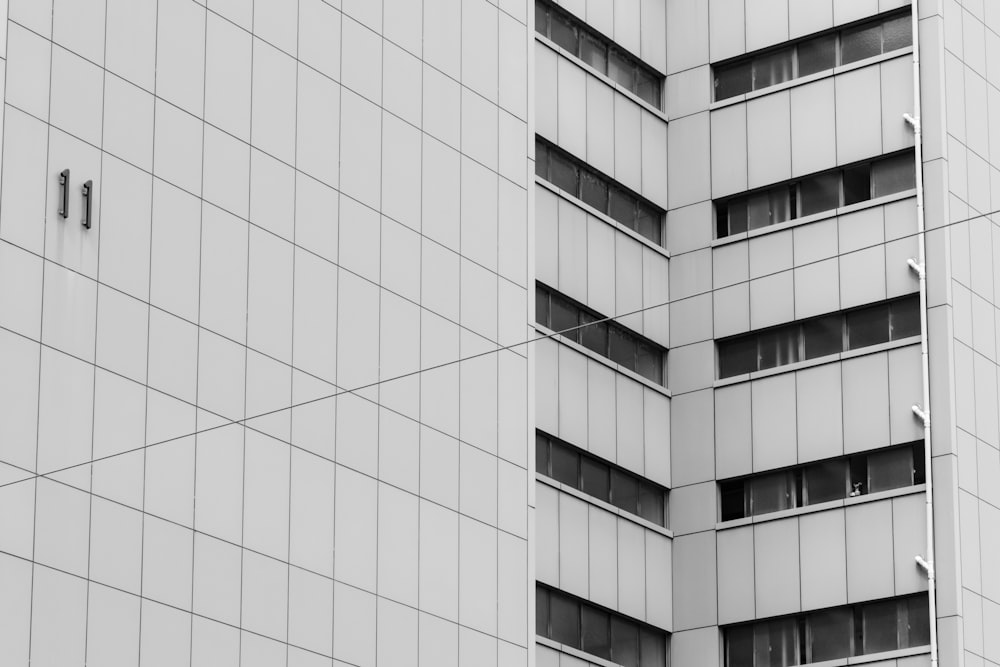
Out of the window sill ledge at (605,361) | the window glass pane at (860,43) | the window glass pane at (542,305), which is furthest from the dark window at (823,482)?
the window glass pane at (860,43)

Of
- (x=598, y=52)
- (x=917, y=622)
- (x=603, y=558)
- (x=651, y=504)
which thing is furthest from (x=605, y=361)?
(x=917, y=622)

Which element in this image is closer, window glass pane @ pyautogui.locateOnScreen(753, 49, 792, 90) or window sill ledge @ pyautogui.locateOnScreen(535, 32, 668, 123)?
window sill ledge @ pyautogui.locateOnScreen(535, 32, 668, 123)

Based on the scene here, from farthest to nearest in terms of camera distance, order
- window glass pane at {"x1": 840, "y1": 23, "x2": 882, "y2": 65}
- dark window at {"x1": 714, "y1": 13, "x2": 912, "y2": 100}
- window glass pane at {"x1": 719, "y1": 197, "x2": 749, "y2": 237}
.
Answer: window glass pane at {"x1": 719, "y1": 197, "x2": 749, "y2": 237}
window glass pane at {"x1": 840, "y1": 23, "x2": 882, "y2": 65}
dark window at {"x1": 714, "y1": 13, "x2": 912, "y2": 100}

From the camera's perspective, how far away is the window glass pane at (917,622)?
48031 millimetres

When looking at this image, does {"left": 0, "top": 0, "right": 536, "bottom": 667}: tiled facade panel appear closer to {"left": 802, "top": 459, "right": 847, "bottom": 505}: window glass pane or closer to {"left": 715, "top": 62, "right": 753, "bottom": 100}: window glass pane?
{"left": 802, "top": 459, "right": 847, "bottom": 505}: window glass pane

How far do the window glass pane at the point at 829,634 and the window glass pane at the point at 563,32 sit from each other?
14805mm

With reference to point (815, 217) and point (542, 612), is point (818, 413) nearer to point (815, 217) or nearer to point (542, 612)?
point (815, 217)

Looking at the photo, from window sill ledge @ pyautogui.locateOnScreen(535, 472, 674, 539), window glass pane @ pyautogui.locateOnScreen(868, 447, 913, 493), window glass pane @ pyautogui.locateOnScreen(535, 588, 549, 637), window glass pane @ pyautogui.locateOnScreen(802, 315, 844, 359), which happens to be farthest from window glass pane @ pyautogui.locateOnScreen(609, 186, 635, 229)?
window glass pane @ pyautogui.locateOnScreen(535, 588, 549, 637)

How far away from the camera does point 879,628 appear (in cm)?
4897

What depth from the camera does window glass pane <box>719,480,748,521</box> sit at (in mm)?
52250

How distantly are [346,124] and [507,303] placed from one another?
5509 millimetres

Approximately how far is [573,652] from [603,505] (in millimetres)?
3987

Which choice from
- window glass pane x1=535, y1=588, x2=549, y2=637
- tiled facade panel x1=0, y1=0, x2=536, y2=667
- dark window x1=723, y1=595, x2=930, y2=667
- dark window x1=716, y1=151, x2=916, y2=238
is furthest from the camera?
dark window x1=716, y1=151, x2=916, y2=238

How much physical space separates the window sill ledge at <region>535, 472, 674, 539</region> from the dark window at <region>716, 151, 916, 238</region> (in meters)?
7.80
